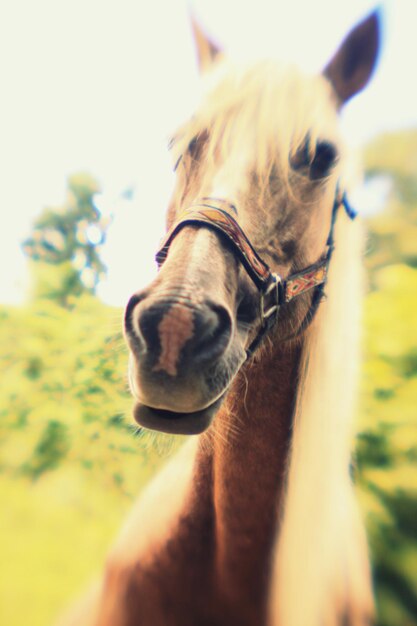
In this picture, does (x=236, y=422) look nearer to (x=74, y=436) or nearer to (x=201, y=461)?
(x=201, y=461)

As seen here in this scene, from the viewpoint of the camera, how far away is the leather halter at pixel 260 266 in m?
0.93

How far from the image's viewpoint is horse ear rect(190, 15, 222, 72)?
4.98 feet

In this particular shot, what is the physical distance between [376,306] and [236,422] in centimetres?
155

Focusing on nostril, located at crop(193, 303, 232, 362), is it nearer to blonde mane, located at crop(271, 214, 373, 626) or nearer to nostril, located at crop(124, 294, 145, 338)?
nostril, located at crop(124, 294, 145, 338)

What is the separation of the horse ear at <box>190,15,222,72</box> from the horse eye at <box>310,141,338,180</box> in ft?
2.31

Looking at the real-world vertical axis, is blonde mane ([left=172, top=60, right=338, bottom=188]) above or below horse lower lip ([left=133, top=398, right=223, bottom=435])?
above

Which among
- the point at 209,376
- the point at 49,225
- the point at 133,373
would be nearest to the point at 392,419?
the point at 209,376

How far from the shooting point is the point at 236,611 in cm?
120

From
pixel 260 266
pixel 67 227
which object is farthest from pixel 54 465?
pixel 67 227

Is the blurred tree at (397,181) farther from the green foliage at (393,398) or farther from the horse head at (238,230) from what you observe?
the horse head at (238,230)

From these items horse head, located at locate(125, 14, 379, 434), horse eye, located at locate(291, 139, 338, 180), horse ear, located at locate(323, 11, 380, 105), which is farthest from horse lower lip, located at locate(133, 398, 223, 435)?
horse ear, located at locate(323, 11, 380, 105)

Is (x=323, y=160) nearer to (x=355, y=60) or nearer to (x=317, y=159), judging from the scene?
(x=317, y=159)

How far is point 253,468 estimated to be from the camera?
1.14m

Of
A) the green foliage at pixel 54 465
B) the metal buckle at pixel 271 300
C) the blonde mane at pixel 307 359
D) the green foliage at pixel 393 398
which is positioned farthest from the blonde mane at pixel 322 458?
the green foliage at pixel 54 465
